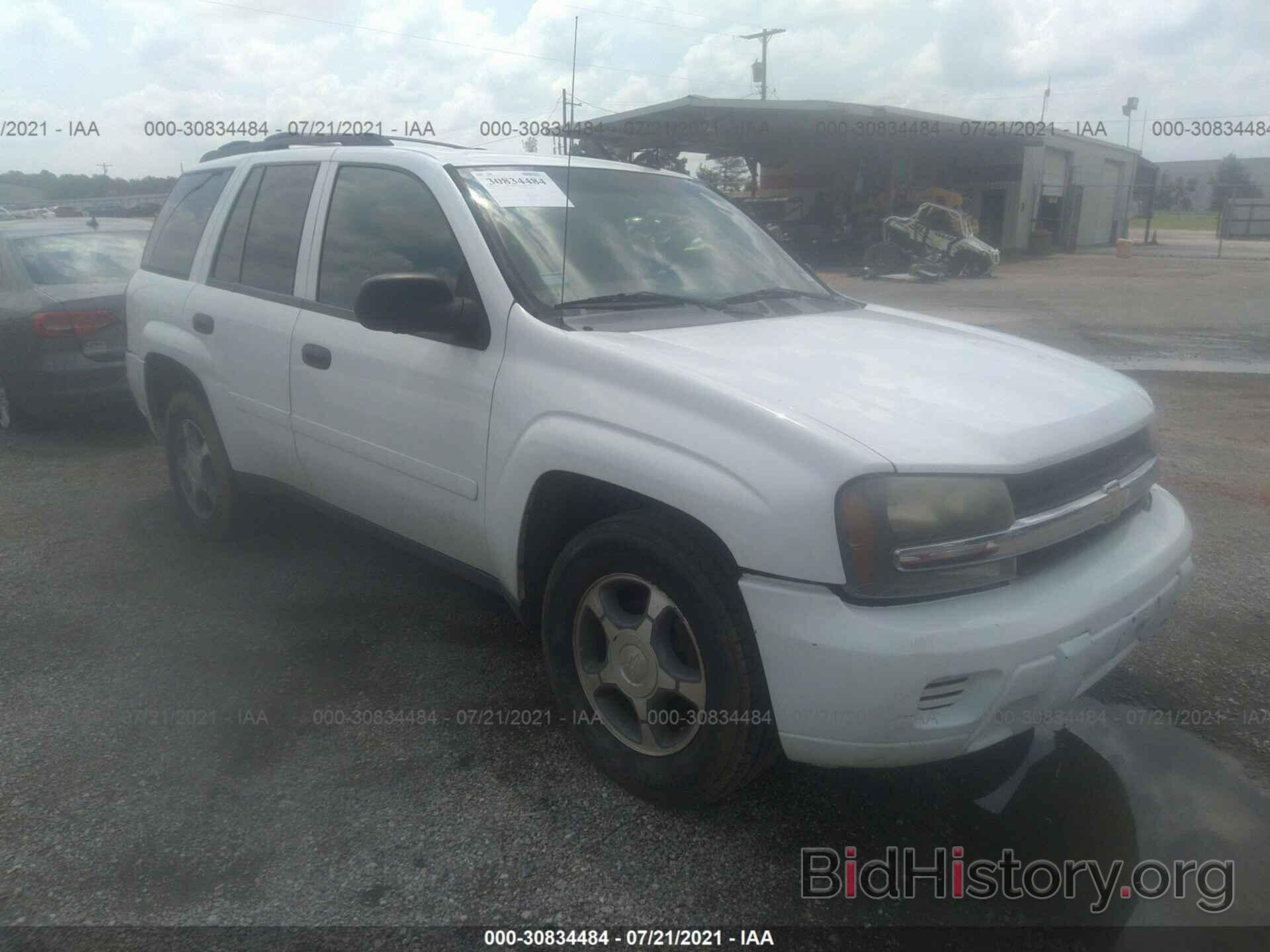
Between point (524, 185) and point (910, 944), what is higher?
point (524, 185)

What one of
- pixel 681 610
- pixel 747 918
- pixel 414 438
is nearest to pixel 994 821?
pixel 747 918

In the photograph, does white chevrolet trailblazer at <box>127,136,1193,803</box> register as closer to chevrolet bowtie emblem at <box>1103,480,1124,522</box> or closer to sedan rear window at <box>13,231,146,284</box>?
chevrolet bowtie emblem at <box>1103,480,1124,522</box>

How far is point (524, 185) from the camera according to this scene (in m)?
3.52

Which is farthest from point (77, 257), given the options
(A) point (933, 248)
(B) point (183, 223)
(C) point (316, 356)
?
(A) point (933, 248)

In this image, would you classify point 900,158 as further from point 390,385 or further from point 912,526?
point 912,526

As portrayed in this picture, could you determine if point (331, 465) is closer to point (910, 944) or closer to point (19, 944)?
point (19, 944)

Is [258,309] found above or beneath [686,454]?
above

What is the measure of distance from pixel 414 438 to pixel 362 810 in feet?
3.95

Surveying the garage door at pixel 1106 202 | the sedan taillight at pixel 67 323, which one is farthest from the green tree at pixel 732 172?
the sedan taillight at pixel 67 323

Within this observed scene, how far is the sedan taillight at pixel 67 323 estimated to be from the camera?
6781mm

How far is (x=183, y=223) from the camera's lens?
16.3 feet

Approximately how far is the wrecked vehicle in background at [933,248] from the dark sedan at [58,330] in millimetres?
19683

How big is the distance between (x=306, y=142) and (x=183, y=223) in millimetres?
935

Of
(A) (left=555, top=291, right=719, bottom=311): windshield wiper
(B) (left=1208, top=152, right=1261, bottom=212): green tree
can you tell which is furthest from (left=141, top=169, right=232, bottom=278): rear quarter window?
(B) (left=1208, top=152, right=1261, bottom=212): green tree
